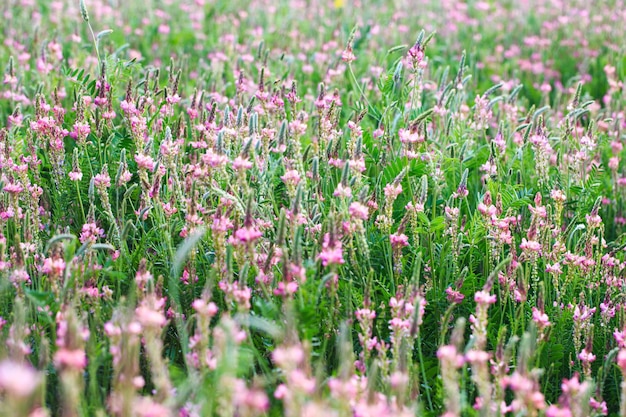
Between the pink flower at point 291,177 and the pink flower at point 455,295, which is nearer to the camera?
the pink flower at point 291,177

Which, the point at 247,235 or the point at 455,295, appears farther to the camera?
the point at 455,295

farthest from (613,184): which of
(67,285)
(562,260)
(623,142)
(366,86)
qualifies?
(67,285)

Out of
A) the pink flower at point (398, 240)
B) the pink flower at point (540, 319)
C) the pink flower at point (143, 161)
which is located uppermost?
the pink flower at point (143, 161)

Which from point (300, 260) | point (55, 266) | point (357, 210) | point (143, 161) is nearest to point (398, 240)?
point (357, 210)

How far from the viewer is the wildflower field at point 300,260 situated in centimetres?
186

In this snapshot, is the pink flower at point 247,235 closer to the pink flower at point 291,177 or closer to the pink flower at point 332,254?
the pink flower at point 332,254

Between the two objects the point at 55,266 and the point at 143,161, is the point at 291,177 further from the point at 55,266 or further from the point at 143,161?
the point at 55,266

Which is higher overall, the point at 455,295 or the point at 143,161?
the point at 143,161

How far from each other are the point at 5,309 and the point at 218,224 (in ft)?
2.26

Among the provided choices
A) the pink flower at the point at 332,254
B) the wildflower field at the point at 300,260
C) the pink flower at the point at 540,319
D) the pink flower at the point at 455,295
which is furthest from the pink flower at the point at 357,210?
the pink flower at the point at 540,319

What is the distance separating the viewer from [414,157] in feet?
9.66

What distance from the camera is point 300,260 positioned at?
2107 millimetres

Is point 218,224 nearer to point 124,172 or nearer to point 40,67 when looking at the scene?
point 124,172

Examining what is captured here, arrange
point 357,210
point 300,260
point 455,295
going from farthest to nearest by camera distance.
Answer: point 455,295 → point 357,210 → point 300,260
